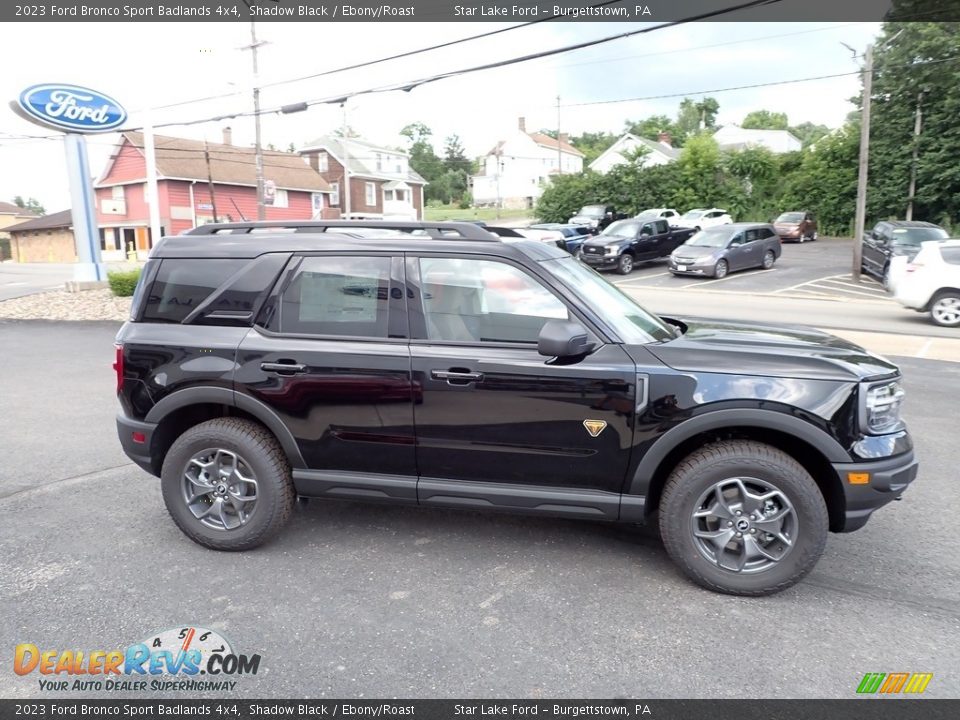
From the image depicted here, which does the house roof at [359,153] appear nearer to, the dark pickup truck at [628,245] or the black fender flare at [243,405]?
the dark pickup truck at [628,245]

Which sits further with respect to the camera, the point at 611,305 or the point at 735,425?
the point at 611,305

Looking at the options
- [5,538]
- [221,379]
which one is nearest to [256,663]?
[221,379]

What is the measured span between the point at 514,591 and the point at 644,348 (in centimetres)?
144

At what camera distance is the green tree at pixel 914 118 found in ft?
96.6

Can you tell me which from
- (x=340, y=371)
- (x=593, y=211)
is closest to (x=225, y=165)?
(x=593, y=211)

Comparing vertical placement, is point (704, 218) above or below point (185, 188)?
below

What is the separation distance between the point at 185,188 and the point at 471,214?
30213 mm

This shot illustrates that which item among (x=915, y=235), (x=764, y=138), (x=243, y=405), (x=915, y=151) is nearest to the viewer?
(x=243, y=405)

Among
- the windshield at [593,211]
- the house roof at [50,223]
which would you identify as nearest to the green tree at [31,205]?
the house roof at [50,223]

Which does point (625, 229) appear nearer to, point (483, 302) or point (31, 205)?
point (483, 302)

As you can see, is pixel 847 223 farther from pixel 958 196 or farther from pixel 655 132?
pixel 655 132

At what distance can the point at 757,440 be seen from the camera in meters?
3.52

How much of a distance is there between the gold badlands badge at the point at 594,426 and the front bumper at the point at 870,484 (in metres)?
1.13

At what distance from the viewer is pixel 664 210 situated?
34.4 metres
